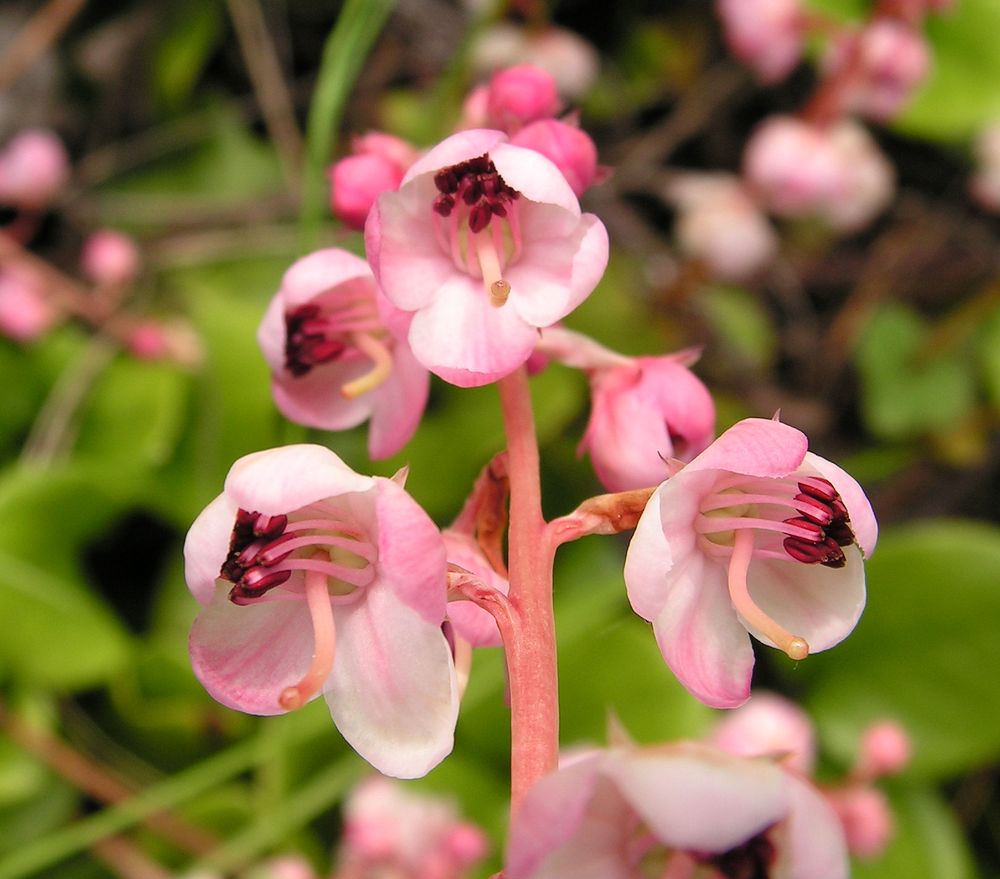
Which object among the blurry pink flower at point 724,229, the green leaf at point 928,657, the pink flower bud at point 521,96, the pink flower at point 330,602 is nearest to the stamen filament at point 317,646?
the pink flower at point 330,602

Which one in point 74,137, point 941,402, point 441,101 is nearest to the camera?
point 441,101

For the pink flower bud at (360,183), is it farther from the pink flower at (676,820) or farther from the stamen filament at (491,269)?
the pink flower at (676,820)

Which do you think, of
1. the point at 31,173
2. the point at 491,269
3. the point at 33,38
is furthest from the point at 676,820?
the point at 33,38

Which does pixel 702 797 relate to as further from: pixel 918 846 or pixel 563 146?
pixel 918 846

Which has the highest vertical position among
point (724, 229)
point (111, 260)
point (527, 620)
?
point (527, 620)

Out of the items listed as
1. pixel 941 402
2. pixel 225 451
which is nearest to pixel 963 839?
pixel 941 402

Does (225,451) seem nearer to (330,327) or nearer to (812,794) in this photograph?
(330,327)
